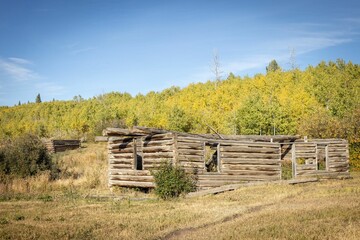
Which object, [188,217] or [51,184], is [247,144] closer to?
[188,217]

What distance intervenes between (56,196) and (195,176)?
243 inches

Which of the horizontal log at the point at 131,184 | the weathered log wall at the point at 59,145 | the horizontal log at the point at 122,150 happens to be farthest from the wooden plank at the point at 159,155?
the weathered log wall at the point at 59,145

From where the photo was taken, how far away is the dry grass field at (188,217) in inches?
310

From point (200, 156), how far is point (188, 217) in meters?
6.86

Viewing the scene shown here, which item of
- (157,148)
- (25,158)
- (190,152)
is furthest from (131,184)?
(25,158)

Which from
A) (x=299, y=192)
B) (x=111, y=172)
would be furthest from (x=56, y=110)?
(x=299, y=192)

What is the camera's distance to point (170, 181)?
14523mm

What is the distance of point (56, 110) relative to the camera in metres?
124

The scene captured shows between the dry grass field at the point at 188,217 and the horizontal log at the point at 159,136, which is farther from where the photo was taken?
the horizontal log at the point at 159,136

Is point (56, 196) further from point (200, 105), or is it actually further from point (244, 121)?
point (200, 105)

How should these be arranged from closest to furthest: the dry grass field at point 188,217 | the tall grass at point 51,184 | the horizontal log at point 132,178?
the dry grass field at point 188,217 < the tall grass at point 51,184 < the horizontal log at point 132,178

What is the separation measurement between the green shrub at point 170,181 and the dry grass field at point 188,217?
26.3 inches

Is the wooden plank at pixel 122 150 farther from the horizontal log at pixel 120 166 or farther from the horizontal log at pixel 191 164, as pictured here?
the horizontal log at pixel 191 164

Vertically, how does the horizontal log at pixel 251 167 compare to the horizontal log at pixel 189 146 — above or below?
below
